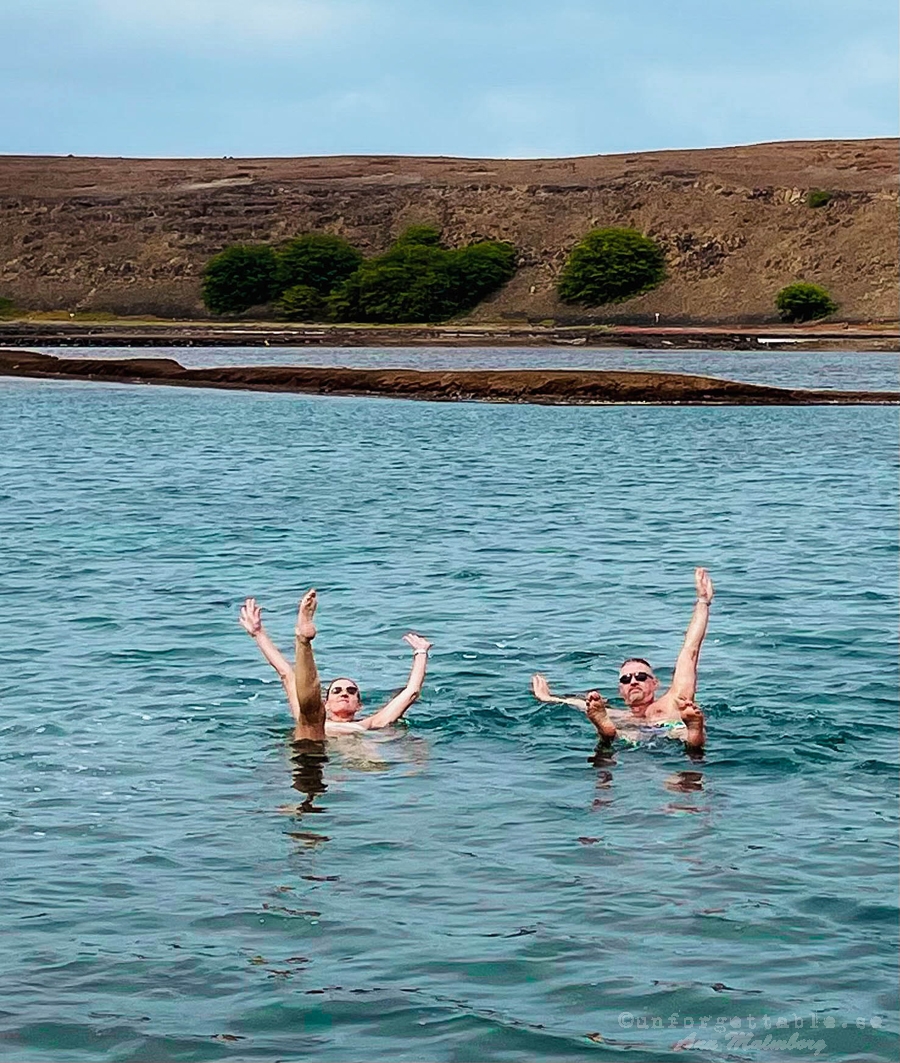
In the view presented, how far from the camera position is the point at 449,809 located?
1265cm

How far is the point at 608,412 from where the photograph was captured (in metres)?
57.3

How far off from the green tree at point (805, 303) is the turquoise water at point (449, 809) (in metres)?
97.5

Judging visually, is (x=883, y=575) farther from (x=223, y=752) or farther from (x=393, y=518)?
(x=223, y=752)

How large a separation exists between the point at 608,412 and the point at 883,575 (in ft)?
110

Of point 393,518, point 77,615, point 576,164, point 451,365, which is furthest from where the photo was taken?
point 576,164

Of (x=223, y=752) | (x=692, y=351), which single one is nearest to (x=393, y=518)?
(x=223, y=752)

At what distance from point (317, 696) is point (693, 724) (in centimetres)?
284

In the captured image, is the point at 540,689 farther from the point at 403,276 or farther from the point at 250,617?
the point at 403,276

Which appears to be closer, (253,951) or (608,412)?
(253,951)

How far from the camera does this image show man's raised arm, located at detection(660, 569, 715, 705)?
14.3 metres

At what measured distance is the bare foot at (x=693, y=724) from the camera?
13.4 meters

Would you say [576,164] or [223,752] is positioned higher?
[576,164]

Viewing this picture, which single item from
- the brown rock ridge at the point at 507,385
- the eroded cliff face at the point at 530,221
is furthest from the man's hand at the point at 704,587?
the eroded cliff face at the point at 530,221

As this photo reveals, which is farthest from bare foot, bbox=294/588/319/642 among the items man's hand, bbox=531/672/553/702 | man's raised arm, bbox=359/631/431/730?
man's hand, bbox=531/672/553/702
